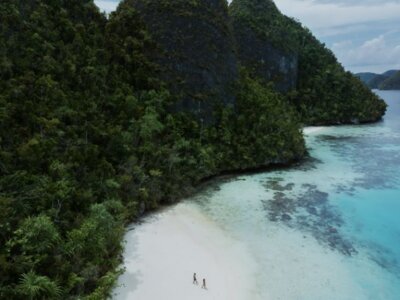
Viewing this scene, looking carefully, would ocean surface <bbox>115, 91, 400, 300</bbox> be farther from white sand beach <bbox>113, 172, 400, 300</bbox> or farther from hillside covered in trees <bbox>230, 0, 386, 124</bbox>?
hillside covered in trees <bbox>230, 0, 386, 124</bbox>

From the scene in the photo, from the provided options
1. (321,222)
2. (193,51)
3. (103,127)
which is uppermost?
(193,51)

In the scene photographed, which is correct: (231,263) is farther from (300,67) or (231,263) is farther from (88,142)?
(300,67)

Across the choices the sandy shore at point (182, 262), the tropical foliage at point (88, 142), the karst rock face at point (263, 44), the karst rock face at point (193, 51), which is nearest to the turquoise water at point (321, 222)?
the sandy shore at point (182, 262)

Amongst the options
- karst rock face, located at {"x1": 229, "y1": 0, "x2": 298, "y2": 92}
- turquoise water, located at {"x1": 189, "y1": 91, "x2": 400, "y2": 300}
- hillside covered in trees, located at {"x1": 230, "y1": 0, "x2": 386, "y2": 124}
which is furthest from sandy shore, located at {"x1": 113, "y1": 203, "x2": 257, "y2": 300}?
karst rock face, located at {"x1": 229, "y1": 0, "x2": 298, "y2": 92}

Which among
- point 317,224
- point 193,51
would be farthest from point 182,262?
point 193,51

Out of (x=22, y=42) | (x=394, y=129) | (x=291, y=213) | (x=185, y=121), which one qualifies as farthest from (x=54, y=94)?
(x=394, y=129)

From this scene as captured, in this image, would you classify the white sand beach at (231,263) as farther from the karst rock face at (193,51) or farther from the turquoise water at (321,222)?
the karst rock face at (193,51)
